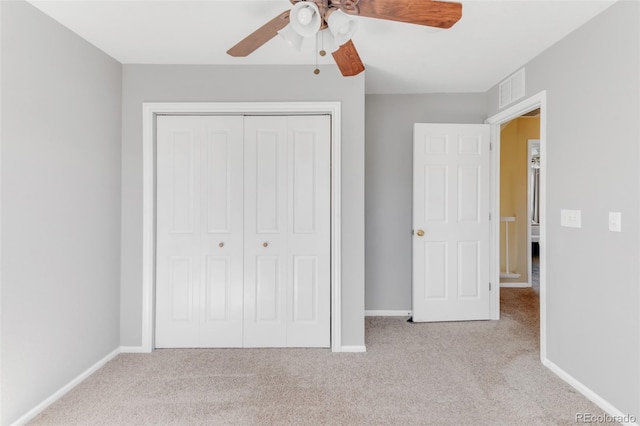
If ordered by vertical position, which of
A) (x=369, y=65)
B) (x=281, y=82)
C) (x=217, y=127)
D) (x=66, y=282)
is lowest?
(x=66, y=282)

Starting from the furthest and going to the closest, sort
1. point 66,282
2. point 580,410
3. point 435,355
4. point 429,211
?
point 429,211 < point 435,355 < point 66,282 < point 580,410

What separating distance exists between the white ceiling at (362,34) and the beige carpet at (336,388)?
91.7 inches

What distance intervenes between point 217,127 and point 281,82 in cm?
64

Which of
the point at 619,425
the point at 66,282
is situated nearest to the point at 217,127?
the point at 66,282

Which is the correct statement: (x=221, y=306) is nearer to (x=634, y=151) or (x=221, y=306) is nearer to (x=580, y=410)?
(x=580, y=410)

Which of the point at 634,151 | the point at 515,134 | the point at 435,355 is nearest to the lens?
the point at 634,151

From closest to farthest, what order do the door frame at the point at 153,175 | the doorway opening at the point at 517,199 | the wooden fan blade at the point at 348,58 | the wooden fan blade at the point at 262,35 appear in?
the wooden fan blade at the point at 262,35
the wooden fan blade at the point at 348,58
the door frame at the point at 153,175
the doorway opening at the point at 517,199

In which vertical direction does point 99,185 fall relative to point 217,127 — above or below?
below

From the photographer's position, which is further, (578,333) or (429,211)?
(429,211)

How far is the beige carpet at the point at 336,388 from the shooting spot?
6.08 ft

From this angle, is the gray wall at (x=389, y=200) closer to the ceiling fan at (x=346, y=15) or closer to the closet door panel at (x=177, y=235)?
the closet door panel at (x=177, y=235)

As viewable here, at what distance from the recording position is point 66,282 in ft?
6.95

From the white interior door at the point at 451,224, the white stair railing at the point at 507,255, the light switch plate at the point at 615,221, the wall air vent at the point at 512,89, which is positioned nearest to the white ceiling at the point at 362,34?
the wall air vent at the point at 512,89

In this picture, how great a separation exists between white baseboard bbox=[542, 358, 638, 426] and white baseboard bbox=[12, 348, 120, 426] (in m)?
3.29
